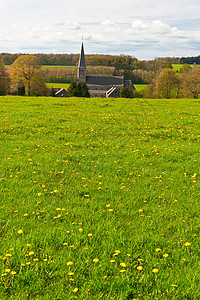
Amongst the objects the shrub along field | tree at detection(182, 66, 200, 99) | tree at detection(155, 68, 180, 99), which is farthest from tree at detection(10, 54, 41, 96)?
the shrub along field

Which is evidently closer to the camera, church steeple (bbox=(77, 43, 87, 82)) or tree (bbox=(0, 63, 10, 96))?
tree (bbox=(0, 63, 10, 96))

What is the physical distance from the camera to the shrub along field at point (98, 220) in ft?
11.2

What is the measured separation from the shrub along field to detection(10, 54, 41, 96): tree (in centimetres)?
5512

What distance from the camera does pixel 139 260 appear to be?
3857 millimetres

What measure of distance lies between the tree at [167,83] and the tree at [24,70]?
32.6 metres

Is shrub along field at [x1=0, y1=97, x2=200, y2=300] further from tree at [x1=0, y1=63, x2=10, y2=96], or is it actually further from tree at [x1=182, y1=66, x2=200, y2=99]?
tree at [x1=182, y1=66, x2=200, y2=99]

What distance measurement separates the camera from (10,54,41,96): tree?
60.5m

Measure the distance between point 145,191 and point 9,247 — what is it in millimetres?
3790

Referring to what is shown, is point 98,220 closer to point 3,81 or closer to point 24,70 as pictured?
point 3,81

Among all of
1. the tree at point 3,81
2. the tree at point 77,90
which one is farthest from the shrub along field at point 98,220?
the tree at point 77,90

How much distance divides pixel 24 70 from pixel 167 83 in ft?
124

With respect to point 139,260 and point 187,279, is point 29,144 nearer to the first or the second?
point 139,260

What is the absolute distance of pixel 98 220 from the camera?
5074 millimetres

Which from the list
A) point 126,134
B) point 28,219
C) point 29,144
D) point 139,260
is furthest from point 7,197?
point 126,134
